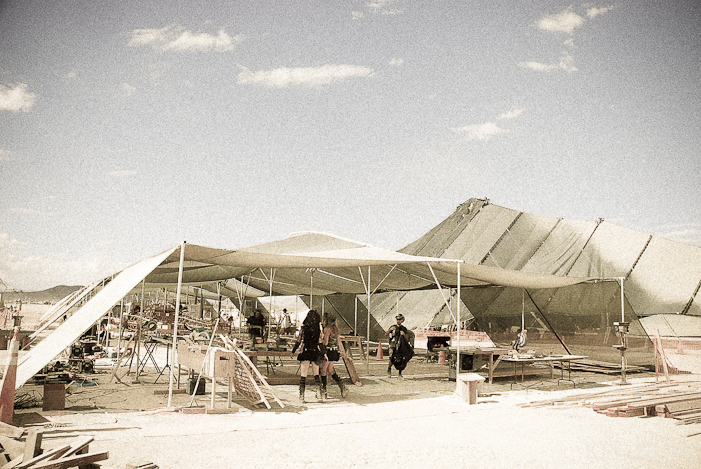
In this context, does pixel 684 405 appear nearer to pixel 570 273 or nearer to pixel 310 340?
pixel 310 340

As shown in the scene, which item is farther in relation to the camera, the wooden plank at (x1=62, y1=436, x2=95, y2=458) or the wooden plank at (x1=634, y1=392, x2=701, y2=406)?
the wooden plank at (x1=634, y1=392, x2=701, y2=406)

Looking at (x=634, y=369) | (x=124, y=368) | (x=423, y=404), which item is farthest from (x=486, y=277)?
(x=124, y=368)

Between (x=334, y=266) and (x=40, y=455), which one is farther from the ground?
(x=334, y=266)

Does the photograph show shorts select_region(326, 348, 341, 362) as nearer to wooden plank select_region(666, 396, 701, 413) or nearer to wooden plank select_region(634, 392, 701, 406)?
wooden plank select_region(634, 392, 701, 406)

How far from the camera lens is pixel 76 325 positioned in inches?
219

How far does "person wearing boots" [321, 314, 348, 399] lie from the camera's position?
7.16 m

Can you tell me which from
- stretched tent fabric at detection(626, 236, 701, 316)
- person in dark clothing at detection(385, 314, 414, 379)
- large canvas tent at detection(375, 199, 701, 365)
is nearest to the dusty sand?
person in dark clothing at detection(385, 314, 414, 379)

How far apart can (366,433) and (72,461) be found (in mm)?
2629

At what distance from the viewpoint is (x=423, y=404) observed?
691 cm

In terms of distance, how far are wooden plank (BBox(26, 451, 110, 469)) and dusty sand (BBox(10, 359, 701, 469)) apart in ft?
1.47

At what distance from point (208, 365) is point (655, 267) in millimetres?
12023

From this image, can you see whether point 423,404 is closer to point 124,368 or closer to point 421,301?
point 124,368

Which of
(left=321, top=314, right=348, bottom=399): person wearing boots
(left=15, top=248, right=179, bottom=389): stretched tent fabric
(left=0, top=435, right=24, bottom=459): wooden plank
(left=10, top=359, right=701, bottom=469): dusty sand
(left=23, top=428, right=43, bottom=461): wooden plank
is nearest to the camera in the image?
(left=23, top=428, right=43, bottom=461): wooden plank

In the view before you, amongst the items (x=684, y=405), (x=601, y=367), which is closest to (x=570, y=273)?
(x=601, y=367)
